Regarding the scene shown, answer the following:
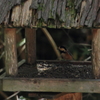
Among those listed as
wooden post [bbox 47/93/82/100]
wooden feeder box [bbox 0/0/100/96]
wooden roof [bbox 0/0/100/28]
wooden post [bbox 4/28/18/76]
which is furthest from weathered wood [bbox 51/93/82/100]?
wooden roof [bbox 0/0/100/28]

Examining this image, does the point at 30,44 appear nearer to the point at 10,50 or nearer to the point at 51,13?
the point at 10,50

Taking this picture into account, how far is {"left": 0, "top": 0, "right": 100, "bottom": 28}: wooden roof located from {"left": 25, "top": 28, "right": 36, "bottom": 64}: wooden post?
1.24 metres

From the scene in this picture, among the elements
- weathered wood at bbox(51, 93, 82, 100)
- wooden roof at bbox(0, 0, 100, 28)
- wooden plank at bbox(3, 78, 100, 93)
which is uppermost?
wooden roof at bbox(0, 0, 100, 28)

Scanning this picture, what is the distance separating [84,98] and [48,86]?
3.61 meters

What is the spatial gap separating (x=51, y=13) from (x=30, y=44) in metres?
1.49

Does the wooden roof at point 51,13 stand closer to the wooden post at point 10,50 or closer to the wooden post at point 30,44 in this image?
the wooden post at point 10,50

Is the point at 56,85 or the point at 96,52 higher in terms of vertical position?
the point at 96,52

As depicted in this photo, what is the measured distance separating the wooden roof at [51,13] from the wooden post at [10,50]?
9.3 inches

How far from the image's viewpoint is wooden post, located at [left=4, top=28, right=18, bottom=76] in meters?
3.77

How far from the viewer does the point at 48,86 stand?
365cm

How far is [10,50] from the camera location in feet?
12.4

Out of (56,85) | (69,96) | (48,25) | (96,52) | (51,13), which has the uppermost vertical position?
(51,13)

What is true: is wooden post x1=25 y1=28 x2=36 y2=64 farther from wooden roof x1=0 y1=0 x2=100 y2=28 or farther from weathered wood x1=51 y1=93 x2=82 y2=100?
wooden roof x1=0 y1=0 x2=100 y2=28

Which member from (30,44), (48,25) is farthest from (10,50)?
(30,44)
